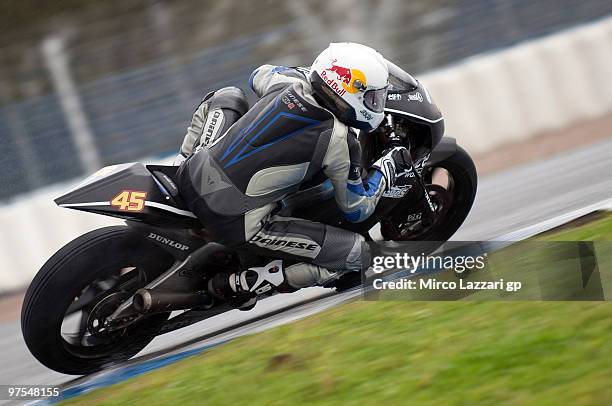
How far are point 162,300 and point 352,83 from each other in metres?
1.62

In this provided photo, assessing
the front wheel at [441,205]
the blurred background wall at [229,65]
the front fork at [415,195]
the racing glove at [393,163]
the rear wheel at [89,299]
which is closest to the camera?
the rear wheel at [89,299]

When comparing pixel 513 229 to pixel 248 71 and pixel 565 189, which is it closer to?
pixel 565 189

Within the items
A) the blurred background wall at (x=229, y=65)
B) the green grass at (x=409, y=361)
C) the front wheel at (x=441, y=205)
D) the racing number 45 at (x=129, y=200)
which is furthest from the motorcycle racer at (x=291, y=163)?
the blurred background wall at (x=229, y=65)

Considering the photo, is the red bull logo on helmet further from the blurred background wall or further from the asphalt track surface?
the blurred background wall

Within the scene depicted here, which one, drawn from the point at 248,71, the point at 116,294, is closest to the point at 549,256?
the point at 116,294

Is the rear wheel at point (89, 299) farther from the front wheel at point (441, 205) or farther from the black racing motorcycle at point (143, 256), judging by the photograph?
the front wheel at point (441, 205)

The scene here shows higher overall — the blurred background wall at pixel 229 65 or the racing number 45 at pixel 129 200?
the blurred background wall at pixel 229 65

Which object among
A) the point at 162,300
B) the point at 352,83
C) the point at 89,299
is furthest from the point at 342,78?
the point at 89,299

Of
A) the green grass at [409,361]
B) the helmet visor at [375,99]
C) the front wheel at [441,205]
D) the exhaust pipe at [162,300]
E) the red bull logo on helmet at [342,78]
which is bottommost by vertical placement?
the green grass at [409,361]

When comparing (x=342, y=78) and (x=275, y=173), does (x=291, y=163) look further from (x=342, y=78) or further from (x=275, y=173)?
(x=342, y=78)

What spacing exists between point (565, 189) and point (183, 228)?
3844mm

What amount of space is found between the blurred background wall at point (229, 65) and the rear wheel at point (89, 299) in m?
3.42

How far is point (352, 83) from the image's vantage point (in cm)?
512

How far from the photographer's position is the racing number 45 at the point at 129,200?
5.08m
